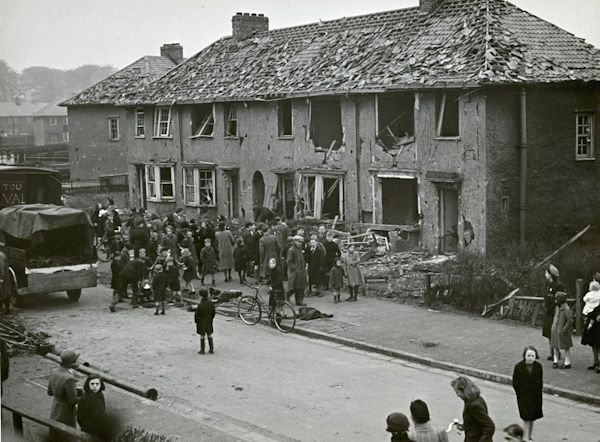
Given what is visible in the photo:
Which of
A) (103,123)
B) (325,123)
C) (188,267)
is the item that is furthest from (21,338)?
(103,123)

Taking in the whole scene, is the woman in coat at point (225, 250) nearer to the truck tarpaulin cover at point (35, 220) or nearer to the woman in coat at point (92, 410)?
the truck tarpaulin cover at point (35, 220)

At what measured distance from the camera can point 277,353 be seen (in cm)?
1609

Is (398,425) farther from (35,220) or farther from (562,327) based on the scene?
(35,220)

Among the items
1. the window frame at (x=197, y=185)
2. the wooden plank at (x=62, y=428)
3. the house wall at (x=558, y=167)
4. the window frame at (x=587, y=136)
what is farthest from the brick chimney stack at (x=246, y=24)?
the wooden plank at (x=62, y=428)

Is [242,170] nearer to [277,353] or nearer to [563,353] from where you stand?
[277,353]

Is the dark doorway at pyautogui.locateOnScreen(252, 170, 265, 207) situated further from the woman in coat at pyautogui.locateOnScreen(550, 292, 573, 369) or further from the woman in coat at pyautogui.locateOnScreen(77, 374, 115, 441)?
the woman in coat at pyautogui.locateOnScreen(77, 374, 115, 441)

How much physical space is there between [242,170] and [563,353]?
1907cm

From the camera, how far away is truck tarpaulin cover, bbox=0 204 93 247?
1991 cm

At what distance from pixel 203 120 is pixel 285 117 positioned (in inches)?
212

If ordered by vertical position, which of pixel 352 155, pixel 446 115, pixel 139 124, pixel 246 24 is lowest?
pixel 352 155

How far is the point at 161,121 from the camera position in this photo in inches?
1430

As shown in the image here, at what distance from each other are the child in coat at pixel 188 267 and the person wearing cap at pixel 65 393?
10.9 meters

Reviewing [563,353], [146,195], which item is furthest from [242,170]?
[563,353]

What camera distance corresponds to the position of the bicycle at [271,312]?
18062 mm
